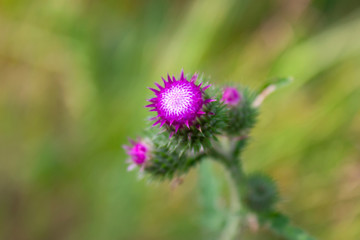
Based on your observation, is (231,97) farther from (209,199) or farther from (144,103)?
(144,103)

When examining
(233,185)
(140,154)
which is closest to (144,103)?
A: (233,185)

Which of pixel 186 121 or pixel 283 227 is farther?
pixel 283 227

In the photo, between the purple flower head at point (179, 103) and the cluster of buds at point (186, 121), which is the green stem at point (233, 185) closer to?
the cluster of buds at point (186, 121)

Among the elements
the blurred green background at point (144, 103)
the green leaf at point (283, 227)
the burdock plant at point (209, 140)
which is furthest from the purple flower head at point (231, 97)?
the blurred green background at point (144, 103)

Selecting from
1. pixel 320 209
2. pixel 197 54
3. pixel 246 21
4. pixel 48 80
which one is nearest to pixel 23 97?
pixel 48 80

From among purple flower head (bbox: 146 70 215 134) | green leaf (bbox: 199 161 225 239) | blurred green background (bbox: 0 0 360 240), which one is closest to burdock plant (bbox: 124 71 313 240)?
purple flower head (bbox: 146 70 215 134)

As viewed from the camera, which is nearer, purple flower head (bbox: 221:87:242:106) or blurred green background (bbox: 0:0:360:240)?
purple flower head (bbox: 221:87:242:106)

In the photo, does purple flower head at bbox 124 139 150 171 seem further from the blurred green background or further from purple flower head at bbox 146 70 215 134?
the blurred green background

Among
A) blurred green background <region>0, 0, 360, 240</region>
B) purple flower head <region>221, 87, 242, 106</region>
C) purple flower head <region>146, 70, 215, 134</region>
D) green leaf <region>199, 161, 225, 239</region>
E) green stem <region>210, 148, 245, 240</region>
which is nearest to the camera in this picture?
purple flower head <region>146, 70, 215, 134</region>
